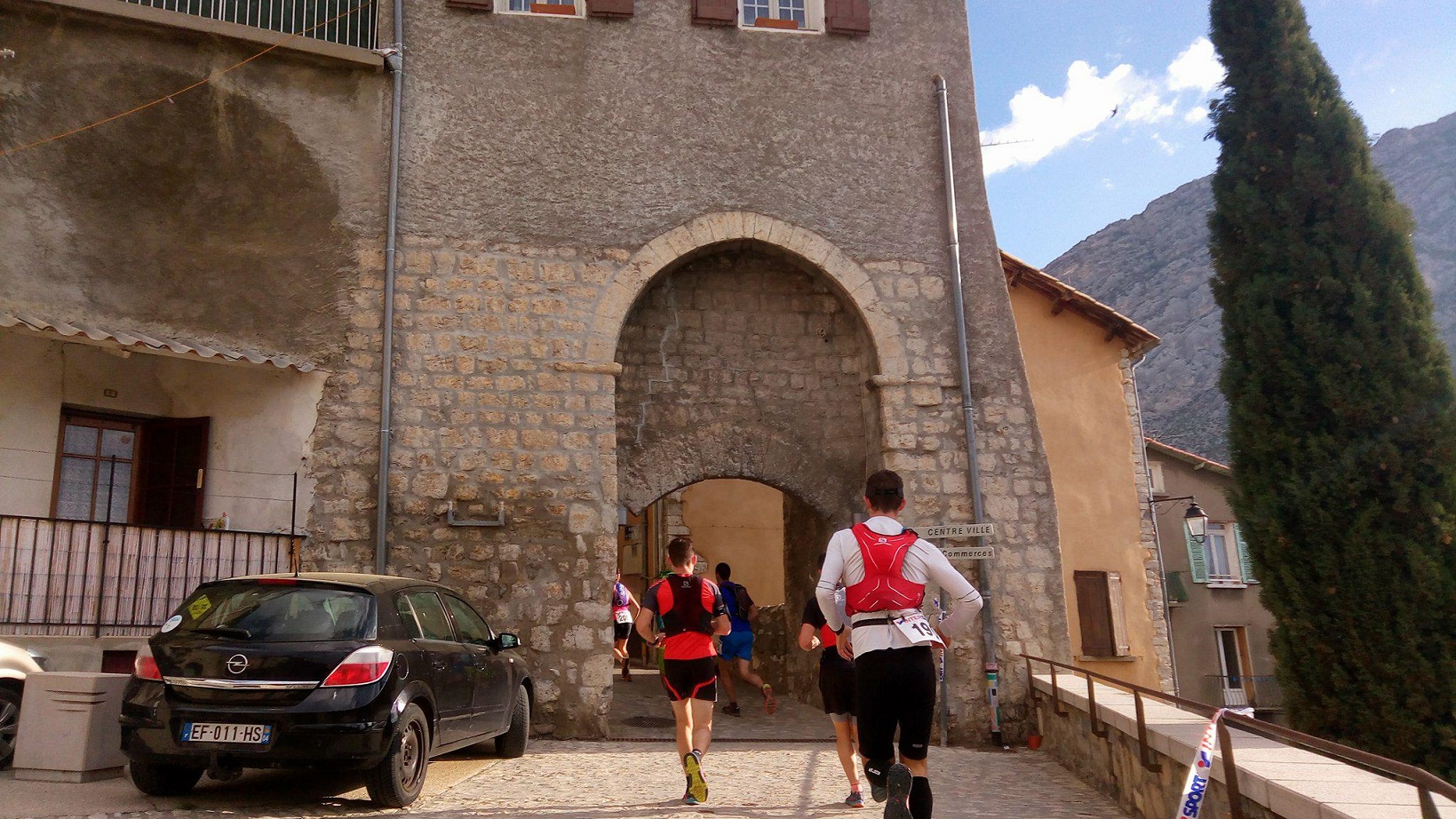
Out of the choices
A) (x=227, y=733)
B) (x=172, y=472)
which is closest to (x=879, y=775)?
(x=227, y=733)

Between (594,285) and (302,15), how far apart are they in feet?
13.8

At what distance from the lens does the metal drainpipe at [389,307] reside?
32.1ft

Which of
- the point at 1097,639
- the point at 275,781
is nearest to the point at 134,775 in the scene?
the point at 275,781

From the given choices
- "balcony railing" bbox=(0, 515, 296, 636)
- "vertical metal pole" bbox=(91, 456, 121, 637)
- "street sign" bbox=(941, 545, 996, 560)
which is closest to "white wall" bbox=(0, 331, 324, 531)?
"balcony railing" bbox=(0, 515, 296, 636)

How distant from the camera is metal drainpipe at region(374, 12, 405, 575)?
979cm

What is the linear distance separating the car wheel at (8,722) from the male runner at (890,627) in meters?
5.09

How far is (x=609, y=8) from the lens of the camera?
37.2 ft

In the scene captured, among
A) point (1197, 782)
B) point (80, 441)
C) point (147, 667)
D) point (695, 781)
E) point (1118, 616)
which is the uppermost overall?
point (80, 441)

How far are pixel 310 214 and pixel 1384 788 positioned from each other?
31.3 feet

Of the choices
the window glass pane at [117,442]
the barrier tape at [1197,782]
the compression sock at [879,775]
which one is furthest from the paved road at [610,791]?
the window glass pane at [117,442]

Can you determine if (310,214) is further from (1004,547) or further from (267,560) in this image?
(1004,547)

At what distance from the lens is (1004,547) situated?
10.8 meters

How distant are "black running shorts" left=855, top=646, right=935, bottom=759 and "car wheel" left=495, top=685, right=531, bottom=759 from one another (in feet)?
13.8

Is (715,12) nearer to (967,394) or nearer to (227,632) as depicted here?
(967,394)
